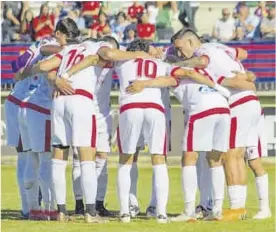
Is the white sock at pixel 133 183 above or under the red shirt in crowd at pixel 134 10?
under

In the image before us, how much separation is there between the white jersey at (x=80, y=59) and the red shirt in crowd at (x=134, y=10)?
1264 centimetres

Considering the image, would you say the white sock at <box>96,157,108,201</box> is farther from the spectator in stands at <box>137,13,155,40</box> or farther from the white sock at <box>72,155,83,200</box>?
the spectator in stands at <box>137,13,155,40</box>

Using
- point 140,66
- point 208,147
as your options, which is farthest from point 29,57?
point 208,147

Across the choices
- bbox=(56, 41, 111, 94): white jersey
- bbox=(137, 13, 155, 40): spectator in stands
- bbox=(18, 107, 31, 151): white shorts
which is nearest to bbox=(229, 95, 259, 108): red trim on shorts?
bbox=(56, 41, 111, 94): white jersey

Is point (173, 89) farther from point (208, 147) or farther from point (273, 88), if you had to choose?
point (273, 88)

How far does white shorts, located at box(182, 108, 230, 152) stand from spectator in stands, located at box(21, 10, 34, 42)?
12858 millimetres

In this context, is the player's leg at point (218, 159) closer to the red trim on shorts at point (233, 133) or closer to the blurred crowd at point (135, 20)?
the red trim on shorts at point (233, 133)

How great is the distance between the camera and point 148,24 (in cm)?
2533

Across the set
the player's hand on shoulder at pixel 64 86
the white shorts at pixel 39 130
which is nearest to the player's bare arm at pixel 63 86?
the player's hand on shoulder at pixel 64 86

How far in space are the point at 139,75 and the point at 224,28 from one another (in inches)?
492

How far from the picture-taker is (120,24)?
26.0 m

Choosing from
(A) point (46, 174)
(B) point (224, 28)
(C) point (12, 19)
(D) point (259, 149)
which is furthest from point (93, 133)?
Result: (C) point (12, 19)

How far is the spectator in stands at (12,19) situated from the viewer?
25984 mm

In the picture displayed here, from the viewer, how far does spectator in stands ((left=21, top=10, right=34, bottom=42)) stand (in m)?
26.0
